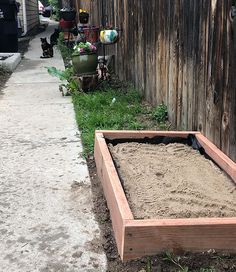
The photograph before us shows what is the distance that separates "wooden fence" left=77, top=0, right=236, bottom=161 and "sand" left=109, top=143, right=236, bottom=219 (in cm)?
27

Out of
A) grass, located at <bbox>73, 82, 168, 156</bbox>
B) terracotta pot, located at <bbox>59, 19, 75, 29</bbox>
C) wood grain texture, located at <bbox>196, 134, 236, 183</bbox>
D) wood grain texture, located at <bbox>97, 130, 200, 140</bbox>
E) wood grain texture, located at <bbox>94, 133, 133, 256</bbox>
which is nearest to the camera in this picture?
wood grain texture, located at <bbox>94, 133, 133, 256</bbox>

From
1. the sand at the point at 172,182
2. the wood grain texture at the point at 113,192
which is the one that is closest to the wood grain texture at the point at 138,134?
the sand at the point at 172,182

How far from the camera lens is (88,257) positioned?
2547 mm

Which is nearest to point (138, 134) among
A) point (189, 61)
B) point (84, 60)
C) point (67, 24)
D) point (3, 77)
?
point (189, 61)

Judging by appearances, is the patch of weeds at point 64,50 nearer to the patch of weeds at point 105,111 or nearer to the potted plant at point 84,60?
the potted plant at point 84,60

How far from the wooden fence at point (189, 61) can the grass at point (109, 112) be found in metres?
0.22

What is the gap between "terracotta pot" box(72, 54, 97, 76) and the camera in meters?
7.09

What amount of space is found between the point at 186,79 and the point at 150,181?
60.9 inches

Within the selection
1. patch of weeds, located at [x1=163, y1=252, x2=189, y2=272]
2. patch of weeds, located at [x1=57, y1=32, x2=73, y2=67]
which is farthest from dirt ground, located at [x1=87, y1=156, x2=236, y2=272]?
patch of weeds, located at [x1=57, y1=32, x2=73, y2=67]

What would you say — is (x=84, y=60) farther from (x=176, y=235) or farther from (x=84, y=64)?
(x=176, y=235)

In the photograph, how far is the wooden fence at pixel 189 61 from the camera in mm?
3418

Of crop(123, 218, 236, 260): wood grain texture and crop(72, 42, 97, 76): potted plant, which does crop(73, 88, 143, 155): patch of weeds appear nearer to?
crop(72, 42, 97, 76): potted plant

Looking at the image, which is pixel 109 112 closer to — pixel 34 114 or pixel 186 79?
pixel 34 114

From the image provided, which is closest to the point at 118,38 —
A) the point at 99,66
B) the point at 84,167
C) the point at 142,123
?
the point at 99,66
